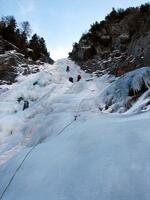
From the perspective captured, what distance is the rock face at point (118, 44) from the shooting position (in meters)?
17.1

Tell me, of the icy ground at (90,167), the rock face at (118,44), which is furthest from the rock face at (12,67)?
the icy ground at (90,167)

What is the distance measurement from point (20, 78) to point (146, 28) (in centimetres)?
900

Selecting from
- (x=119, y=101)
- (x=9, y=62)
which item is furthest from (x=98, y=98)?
(x=9, y=62)

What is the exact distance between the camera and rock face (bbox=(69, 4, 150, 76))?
1710 cm

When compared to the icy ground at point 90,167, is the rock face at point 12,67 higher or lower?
higher

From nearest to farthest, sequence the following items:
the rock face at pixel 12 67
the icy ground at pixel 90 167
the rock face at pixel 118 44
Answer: the icy ground at pixel 90 167 → the rock face at pixel 118 44 → the rock face at pixel 12 67

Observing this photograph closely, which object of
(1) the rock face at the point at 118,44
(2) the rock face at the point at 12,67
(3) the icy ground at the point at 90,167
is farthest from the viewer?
(2) the rock face at the point at 12,67

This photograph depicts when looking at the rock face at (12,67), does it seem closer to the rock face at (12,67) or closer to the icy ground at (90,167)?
the rock face at (12,67)

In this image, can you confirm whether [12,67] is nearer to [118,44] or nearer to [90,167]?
[118,44]

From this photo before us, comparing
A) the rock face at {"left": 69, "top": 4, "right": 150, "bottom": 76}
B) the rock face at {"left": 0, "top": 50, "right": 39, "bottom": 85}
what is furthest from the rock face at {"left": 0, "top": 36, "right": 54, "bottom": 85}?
the rock face at {"left": 69, "top": 4, "right": 150, "bottom": 76}

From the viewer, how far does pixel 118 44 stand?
2297 centimetres

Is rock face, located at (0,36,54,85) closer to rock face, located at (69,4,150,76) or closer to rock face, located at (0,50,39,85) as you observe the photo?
rock face, located at (0,50,39,85)

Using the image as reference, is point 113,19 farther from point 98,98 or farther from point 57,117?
point 57,117

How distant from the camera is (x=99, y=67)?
21.9 metres
